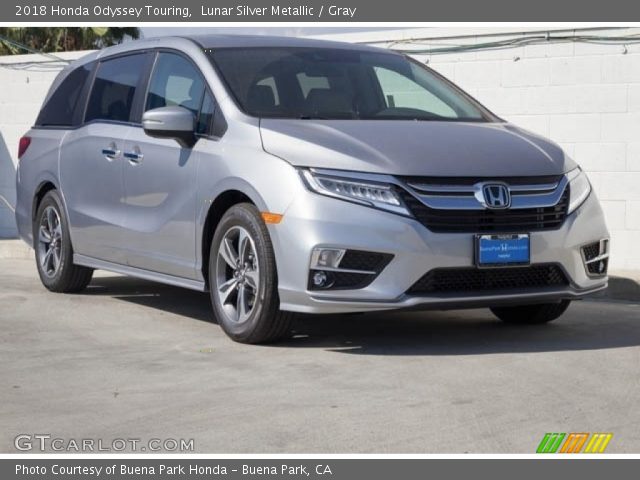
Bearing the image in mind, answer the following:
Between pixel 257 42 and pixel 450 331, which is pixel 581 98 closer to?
pixel 257 42

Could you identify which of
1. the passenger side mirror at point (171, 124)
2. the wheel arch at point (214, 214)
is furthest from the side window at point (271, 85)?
the wheel arch at point (214, 214)

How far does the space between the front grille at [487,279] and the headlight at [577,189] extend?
40cm

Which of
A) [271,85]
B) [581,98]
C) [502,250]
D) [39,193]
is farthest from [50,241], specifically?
[581,98]

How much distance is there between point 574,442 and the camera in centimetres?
513

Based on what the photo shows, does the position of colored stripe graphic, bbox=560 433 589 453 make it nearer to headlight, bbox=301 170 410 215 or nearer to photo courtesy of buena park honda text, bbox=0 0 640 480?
photo courtesy of buena park honda text, bbox=0 0 640 480

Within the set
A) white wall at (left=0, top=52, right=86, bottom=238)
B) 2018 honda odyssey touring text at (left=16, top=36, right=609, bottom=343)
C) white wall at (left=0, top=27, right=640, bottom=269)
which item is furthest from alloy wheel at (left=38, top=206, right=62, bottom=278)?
white wall at (left=0, top=52, right=86, bottom=238)

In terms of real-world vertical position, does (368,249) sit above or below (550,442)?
above

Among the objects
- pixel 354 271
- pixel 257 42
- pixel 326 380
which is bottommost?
pixel 326 380

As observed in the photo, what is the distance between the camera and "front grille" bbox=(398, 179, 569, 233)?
22.7ft

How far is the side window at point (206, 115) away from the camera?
308 inches

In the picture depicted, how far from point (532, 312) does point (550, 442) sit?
3146mm

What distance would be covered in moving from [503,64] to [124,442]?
7599 millimetres
